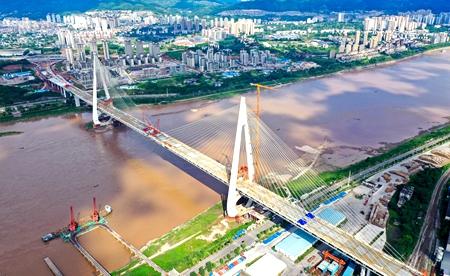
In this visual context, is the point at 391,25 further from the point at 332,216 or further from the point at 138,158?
the point at 332,216

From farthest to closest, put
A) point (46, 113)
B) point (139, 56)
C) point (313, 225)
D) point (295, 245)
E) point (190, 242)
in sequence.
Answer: point (139, 56) < point (46, 113) < point (190, 242) < point (295, 245) < point (313, 225)

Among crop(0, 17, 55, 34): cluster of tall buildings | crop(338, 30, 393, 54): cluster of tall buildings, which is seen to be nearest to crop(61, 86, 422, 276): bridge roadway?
crop(338, 30, 393, 54): cluster of tall buildings

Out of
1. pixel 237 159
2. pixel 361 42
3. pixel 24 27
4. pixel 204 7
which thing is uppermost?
pixel 204 7

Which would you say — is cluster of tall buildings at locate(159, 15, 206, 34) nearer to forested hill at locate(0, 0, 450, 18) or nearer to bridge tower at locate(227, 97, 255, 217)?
forested hill at locate(0, 0, 450, 18)

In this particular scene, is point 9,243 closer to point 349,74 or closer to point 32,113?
point 32,113

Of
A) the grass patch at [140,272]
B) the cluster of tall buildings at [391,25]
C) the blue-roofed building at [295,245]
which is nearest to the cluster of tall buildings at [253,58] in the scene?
the cluster of tall buildings at [391,25]

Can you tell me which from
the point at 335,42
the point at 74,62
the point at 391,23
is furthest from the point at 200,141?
the point at 391,23

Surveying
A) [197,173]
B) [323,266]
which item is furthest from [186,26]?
[323,266]

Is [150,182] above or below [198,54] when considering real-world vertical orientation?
below

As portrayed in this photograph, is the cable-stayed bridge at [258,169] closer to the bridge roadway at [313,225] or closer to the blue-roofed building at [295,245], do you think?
the bridge roadway at [313,225]
